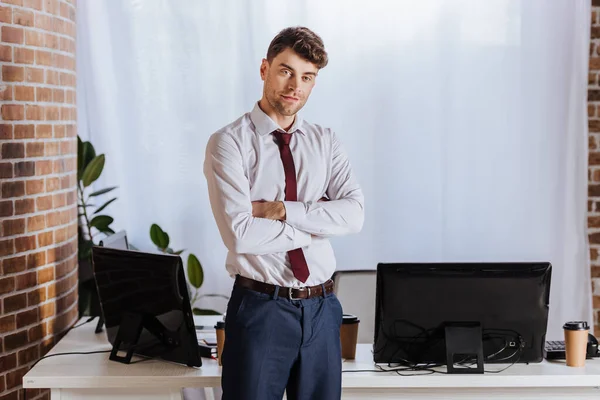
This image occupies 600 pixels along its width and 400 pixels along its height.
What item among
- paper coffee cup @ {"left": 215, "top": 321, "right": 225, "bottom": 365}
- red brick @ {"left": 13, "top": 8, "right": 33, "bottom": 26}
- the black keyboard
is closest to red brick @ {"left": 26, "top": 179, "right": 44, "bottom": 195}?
red brick @ {"left": 13, "top": 8, "right": 33, "bottom": 26}

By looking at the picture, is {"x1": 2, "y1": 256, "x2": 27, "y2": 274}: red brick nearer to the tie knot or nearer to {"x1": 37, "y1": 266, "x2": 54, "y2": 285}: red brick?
{"x1": 37, "y1": 266, "x2": 54, "y2": 285}: red brick

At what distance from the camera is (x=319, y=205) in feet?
7.95

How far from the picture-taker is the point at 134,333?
2.70 m

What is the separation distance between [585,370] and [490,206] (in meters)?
1.90

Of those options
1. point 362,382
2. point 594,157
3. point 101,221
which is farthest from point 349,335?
point 594,157

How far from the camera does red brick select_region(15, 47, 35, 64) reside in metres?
2.95

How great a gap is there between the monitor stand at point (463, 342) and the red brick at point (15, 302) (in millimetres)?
1591

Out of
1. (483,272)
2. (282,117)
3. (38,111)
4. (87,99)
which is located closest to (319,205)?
(282,117)

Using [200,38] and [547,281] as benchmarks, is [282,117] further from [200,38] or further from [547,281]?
[200,38]

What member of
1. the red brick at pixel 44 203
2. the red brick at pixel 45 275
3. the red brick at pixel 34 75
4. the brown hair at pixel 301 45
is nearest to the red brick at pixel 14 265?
the red brick at pixel 45 275

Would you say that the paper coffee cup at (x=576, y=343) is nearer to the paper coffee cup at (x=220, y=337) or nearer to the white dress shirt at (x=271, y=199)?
the white dress shirt at (x=271, y=199)

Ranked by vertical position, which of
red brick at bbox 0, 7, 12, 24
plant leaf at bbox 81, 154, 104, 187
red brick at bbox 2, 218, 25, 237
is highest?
red brick at bbox 0, 7, 12, 24

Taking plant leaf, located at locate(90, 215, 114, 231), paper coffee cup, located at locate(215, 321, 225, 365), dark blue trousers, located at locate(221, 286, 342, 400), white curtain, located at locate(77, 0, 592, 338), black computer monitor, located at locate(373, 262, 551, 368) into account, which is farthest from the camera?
white curtain, located at locate(77, 0, 592, 338)

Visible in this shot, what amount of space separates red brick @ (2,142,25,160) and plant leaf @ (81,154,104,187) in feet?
3.74
